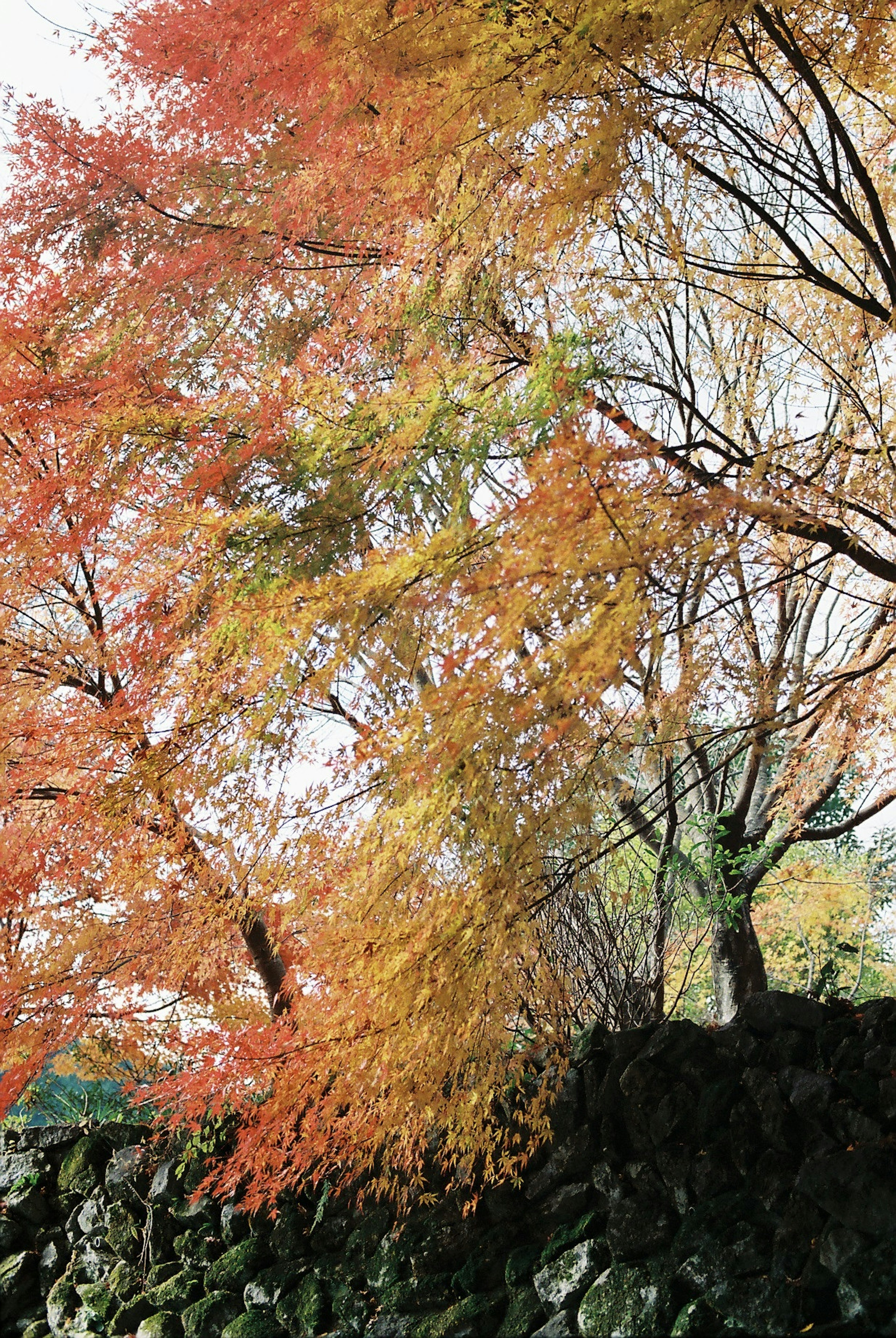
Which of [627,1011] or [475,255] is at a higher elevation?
[475,255]

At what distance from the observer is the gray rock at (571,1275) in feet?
14.1

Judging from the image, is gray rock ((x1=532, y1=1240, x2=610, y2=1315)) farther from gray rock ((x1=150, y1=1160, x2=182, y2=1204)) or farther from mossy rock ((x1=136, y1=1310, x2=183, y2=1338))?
gray rock ((x1=150, y1=1160, x2=182, y2=1204))

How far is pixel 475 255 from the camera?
3.87 meters

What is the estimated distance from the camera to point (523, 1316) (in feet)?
14.4

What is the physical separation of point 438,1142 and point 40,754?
3064 millimetres

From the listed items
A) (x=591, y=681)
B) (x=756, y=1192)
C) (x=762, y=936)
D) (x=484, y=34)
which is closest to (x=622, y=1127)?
(x=756, y=1192)

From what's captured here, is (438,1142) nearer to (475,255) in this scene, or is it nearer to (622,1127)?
(622,1127)

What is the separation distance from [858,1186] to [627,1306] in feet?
3.40

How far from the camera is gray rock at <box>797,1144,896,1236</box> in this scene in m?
3.76

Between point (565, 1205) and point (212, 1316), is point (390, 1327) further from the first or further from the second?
point (212, 1316)

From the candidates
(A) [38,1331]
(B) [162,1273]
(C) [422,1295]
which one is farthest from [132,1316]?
(C) [422,1295]

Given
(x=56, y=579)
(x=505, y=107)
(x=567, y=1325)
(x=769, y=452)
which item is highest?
(x=56, y=579)

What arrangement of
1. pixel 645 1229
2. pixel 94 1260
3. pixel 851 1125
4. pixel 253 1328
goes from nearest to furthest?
pixel 851 1125 < pixel 645 1229 < pixel 253 1328 < pixel 94 1260

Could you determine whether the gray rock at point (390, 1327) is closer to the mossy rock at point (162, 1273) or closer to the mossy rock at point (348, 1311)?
the mossy rock at point (348, 1311)
